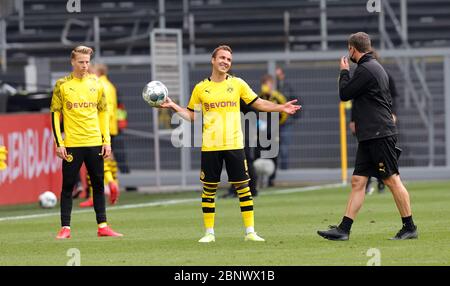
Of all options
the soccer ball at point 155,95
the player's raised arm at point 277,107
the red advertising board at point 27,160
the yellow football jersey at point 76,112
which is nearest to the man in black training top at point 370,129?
the player's raised arm at point 277,107

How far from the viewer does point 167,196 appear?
22.4 meters

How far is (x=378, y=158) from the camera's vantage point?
12.7m

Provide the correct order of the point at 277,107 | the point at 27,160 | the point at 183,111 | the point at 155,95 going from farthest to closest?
the point at 27,160
the point at 155,95
the point at 183,111
the point at 277,107

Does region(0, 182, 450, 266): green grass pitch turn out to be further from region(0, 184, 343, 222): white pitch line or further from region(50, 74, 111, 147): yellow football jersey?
region(50, 74, 111, 147): yellow football jersey

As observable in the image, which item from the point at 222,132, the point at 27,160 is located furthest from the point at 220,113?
the point at 27,160

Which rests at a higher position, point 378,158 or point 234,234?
point 378,158

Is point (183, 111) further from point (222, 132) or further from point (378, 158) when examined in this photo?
A: point (378, 158)

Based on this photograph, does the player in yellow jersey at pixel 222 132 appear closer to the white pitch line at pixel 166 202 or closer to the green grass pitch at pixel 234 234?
the green grass pitch at pixel 234 234

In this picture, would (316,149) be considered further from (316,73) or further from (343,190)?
(343,190)

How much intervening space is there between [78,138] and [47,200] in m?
6.13

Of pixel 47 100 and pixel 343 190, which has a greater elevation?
pixel 47 100
